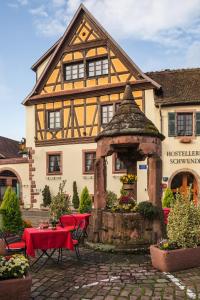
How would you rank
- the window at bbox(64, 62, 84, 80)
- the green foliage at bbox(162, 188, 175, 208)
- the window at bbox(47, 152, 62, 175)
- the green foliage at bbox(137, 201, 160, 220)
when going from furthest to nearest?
the window at bbox(47, 152, 62, 175) < the window at bbox(64, 62, 84, 80) < the green foliage at bbox(162, 188, 175, 208) < the green foliage at bbox(137, 201, 160, 220)

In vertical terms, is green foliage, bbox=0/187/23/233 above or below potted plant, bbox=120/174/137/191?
below

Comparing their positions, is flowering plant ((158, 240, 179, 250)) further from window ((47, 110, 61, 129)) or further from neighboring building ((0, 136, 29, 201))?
neighboring building ((0, 136, 29, 201))

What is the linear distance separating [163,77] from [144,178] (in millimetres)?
7109

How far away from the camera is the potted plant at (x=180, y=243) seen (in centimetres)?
658

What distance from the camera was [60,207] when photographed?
550 inches

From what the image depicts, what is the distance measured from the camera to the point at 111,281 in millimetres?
6062

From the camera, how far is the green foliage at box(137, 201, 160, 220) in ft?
29.0

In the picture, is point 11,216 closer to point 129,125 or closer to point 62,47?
point 129,125

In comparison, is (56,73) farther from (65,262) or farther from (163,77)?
(65,262)

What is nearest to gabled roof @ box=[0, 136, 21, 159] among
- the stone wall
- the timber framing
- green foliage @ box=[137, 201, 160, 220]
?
the timber framing

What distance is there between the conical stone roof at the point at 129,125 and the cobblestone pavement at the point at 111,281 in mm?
3555

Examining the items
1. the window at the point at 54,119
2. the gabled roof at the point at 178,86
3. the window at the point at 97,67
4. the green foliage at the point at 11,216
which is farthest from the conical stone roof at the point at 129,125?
the window at the point at 54,119

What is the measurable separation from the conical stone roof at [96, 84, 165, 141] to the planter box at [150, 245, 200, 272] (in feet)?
11.8

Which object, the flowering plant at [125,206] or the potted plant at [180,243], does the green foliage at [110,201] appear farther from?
the potted plant at [180,243]
